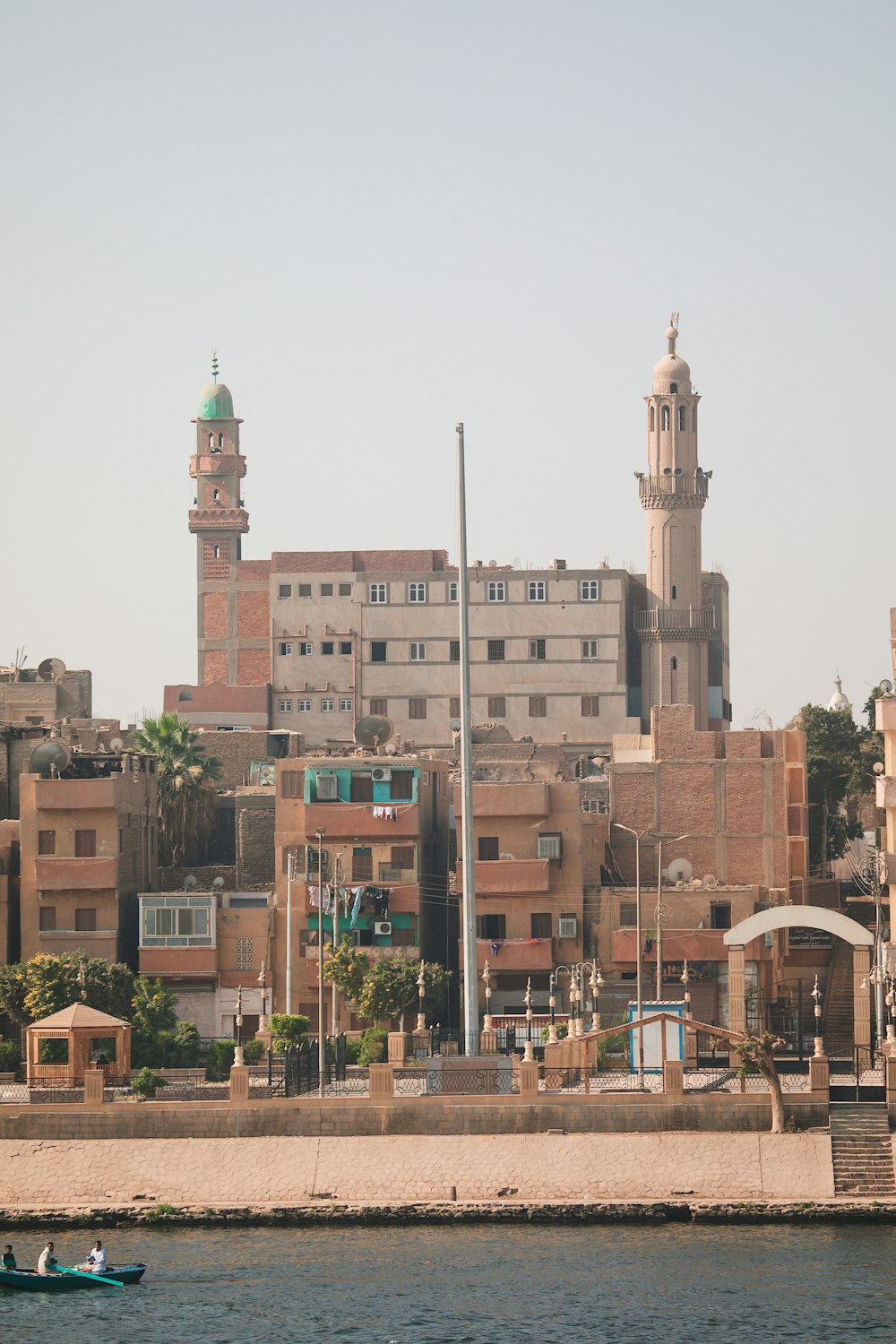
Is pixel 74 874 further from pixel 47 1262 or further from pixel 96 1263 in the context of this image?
pixel 96 1263

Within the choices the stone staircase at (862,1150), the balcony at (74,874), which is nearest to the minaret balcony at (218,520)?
the balcony at (74,874)

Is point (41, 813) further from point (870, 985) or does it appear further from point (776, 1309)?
point (776, 1309)

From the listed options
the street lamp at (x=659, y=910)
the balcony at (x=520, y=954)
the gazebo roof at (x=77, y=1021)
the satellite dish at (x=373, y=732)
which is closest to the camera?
the gazebo roof at (x=77, y=1021)

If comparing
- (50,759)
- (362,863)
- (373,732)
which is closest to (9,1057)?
(50,759)

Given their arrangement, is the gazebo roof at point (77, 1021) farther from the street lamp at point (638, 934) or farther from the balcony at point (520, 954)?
the balcony at point (520, 954)

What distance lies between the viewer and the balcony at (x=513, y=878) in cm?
8188

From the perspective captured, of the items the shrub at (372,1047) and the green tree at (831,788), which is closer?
the shrub at (372,1047)

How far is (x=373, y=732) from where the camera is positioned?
89.1m

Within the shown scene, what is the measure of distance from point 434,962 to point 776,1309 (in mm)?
38489

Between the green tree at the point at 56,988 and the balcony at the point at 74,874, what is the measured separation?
335cm

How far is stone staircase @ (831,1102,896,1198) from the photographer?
174 feet

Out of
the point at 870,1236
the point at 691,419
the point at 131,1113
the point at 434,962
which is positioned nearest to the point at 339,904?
the point at 434,962

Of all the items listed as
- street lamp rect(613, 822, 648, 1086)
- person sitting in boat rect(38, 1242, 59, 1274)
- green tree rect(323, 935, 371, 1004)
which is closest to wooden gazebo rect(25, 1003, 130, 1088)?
person sitting in boat rect(38, 1242, 59, 1274)

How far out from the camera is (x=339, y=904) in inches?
3155
